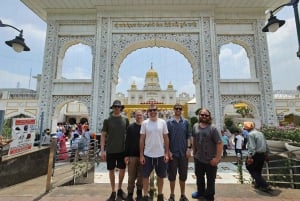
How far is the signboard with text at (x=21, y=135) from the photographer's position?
153 inches

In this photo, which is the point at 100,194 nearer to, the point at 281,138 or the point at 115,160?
the point at 115,160

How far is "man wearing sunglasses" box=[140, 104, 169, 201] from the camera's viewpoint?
2619 millimetres

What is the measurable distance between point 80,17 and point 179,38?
553 cm

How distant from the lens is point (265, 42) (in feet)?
34.0

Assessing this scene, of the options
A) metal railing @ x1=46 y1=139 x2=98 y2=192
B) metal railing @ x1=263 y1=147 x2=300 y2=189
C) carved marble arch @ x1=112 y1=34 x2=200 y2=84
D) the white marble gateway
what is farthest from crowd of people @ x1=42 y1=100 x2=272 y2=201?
carved marble arch @ x1=112 y1=34 x2=200 y2=84

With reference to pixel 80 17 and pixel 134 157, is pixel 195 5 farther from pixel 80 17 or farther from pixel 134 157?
pixel 134 157

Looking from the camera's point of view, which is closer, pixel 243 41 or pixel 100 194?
pixel 100 194

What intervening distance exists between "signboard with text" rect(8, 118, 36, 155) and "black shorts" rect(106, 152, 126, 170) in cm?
227

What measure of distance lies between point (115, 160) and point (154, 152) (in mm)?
708

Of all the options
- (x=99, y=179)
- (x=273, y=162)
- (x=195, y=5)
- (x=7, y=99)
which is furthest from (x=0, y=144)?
(x=7, y=99)

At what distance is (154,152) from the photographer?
2.62 meters

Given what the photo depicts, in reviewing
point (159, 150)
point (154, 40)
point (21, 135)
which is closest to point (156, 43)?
point (154, 40)

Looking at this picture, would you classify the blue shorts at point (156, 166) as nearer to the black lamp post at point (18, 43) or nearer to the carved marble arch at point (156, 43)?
the black lamp post at point (18, 43)

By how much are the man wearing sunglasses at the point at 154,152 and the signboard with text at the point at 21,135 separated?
2.84m
